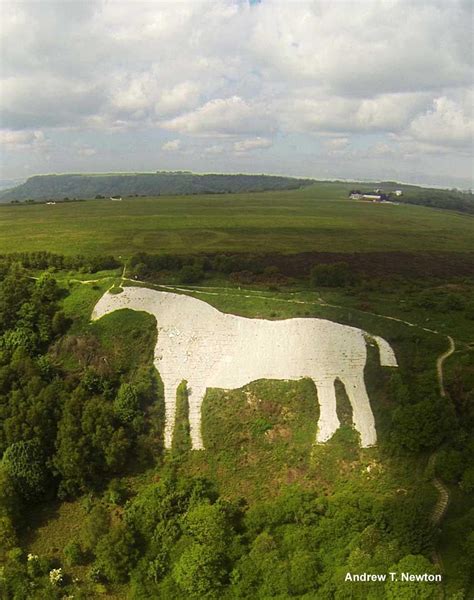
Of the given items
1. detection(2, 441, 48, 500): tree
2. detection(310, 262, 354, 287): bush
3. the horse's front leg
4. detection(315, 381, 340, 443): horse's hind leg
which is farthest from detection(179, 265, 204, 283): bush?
detection(2, 441, 48, 500): tree

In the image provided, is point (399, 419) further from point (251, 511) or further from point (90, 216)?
point (90, 216)

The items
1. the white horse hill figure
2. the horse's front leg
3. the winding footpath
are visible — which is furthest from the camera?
the white horse hill figure

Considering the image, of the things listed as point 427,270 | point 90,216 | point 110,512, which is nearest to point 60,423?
point 110,512

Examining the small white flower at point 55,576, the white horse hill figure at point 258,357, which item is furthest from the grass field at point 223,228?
the small white flower at point 55,576

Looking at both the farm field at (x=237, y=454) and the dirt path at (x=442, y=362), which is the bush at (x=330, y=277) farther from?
the dirt path at (x=442, y=362)

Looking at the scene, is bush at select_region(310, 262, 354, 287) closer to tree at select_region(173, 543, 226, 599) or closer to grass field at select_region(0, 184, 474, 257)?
grass field at select_region(0, 184, 474, 257)

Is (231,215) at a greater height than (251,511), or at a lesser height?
greater

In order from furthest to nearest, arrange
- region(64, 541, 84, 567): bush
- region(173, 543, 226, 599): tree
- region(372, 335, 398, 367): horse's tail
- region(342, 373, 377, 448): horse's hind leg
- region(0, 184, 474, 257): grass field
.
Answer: region(0, 184, 474, 257): grass field
region(372, 335, 398, 367): horse's tail
region(342, 373, 377, 448): horse's hind leg
region(64, 541, 84, 567): bush
region(173, 543, 226, 599): tree
